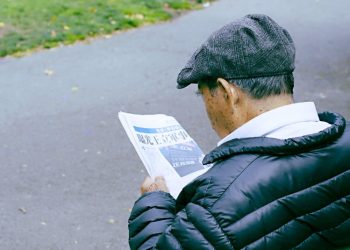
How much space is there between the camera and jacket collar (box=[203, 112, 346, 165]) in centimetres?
169

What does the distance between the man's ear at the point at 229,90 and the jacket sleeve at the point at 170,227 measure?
0.33 m

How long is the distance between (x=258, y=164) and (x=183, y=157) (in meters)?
0.79

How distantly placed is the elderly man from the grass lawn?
5.82 metres

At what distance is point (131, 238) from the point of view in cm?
197

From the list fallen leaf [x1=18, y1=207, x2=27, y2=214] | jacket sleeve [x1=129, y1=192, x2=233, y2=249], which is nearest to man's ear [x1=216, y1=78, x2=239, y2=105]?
jacket sleeve [x1=129, y1=192, x2=233, y2=249]

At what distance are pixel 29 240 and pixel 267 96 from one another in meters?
2.69

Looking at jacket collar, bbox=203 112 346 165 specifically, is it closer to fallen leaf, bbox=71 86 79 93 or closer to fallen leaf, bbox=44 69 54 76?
fallen leaf, bbox=71 86 79 93

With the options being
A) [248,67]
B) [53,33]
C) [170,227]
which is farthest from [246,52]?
[53,33]

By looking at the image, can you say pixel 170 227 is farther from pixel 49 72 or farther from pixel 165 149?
pixel 49 72

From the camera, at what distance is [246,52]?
1760 mm

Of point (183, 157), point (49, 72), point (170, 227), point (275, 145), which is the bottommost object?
point (49, 72)

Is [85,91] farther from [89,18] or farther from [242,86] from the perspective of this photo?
[242,86]

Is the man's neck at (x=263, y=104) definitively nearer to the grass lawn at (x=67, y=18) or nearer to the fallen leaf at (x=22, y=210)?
the fallen leaf at (x=22, y=210)

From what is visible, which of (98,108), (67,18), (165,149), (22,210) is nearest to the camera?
(165,149)
